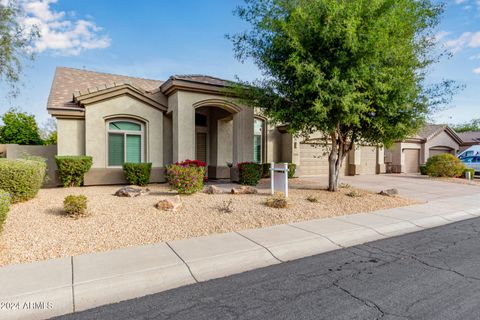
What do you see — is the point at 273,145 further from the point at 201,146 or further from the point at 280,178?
the point at 280,178

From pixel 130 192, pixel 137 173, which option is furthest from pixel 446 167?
pixel 130 192

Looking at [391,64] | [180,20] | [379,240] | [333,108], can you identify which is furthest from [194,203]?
[180,20]

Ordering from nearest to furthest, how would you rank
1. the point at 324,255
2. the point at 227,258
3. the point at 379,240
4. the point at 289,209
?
the point at 227,258 < the point at 324,255 < the point at 379,240 < the point at 289,209

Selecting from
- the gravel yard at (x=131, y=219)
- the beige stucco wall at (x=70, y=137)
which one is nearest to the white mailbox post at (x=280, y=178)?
the gravel yard at (x=131, y=219)

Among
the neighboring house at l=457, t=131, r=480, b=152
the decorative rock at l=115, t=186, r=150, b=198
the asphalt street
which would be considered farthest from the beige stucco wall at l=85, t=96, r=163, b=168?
the neighboring house at l=457, t=131, r=480, b=152

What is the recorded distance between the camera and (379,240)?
20.2 ft

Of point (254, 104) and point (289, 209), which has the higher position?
point (254, 104)

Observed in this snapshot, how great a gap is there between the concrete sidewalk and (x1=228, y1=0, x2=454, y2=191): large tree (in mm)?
4133

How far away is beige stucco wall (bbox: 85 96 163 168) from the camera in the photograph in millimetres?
12328

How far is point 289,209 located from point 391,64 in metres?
6.20

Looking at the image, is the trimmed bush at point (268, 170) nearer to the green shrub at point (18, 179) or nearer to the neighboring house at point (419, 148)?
the green shrub at point (18, 179)

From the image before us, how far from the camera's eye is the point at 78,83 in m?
15.2

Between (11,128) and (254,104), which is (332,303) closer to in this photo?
(254,104)

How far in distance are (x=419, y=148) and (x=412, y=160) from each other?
1.44 meters
